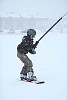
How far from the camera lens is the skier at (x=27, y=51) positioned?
10.7 feet

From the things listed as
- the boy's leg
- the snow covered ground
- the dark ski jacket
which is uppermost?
the dark ski jacket

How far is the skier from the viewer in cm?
326

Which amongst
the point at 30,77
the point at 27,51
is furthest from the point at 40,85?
the point at 27,51

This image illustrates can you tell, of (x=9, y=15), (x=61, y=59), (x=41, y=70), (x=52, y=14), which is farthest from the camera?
(x=52, y=14)

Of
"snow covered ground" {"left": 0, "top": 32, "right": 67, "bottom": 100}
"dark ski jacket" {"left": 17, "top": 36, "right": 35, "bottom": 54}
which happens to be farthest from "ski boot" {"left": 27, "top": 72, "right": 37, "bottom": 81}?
"dark ski jacket" {"left": 17, "top": 36, "right": 35, "bottom": 54}

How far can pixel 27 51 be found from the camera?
332 centimetres

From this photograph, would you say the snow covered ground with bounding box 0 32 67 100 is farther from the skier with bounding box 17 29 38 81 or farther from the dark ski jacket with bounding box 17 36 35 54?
the dark ski jacket with bounding box 17 36 35 54

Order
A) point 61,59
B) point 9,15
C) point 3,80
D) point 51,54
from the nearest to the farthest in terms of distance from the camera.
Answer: point 3,80 < point 61,59 < point 51,54 < point 9,15

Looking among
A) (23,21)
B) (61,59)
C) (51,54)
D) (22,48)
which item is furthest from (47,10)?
(22,48)

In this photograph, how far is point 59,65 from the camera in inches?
173

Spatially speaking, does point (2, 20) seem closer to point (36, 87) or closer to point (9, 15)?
point (9, 15)

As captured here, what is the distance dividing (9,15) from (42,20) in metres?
1.04

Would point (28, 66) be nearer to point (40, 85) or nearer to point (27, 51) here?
point (27, 51)

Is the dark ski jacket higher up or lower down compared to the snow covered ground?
higher up
